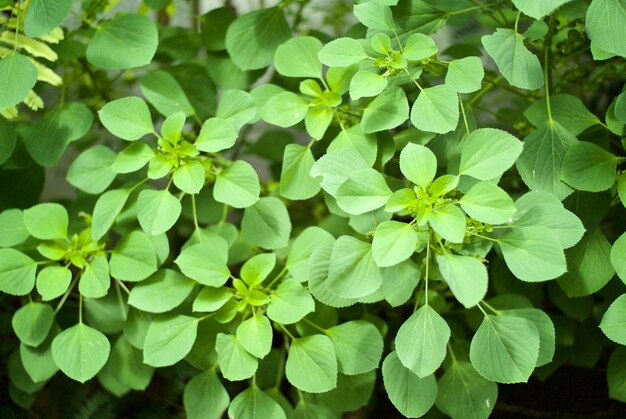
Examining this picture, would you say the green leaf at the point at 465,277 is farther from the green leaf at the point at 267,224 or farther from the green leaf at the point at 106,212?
the green leaf at the point at 106,212

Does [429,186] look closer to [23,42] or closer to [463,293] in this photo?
[463,293]

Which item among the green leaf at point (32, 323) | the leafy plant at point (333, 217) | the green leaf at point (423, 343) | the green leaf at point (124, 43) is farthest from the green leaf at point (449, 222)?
the green leaf at point (32, 323)

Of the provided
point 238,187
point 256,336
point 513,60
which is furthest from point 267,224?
point 513,60

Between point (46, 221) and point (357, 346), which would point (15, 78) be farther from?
point (357, 346)

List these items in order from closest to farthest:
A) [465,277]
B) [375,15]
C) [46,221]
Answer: [465,277] < [375,15] < [46,221]

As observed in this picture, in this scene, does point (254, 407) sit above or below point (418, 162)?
below
